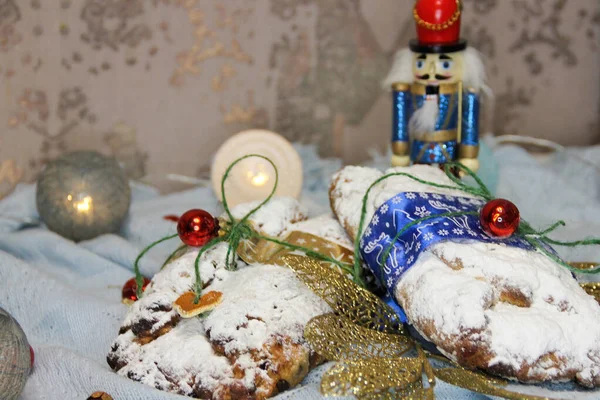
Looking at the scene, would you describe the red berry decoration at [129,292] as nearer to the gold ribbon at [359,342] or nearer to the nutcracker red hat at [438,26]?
the gold ribbon at [359,342]

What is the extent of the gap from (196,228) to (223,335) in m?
0.21

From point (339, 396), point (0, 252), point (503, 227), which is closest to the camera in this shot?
point (339, 396)

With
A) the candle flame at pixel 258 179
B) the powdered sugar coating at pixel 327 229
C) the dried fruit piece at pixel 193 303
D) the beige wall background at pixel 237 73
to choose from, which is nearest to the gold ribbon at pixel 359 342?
the powdered sugar coating at pixel 327 229

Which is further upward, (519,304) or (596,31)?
(596,31)

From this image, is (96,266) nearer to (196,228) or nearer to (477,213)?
(196,228)

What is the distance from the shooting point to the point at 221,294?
3.32 ft

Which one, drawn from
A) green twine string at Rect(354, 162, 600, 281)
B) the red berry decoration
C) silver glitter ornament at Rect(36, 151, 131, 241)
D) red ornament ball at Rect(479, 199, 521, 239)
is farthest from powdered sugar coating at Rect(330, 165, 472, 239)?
silver glitter ornament at Rect(36, 151, 131, 241)

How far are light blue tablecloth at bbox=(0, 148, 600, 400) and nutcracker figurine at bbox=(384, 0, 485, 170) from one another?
0.22 m

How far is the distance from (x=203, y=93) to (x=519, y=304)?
3.39ft

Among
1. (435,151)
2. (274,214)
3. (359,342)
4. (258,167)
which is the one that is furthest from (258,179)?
(359,342)

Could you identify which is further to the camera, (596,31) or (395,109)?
(596,31)

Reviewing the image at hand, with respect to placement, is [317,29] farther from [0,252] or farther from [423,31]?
[0,252]

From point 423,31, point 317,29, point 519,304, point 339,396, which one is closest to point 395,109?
point 423,31

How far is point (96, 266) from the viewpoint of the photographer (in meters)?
1.33
